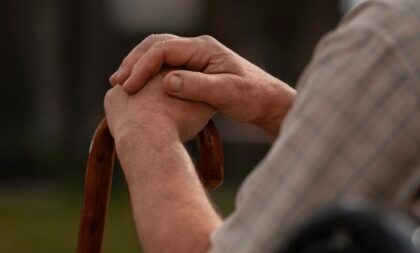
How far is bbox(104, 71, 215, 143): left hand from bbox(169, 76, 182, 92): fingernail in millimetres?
20

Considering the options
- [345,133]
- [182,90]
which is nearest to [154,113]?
[182,90]

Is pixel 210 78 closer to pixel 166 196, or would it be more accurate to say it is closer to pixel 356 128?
pixel 166 196

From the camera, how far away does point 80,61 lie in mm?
17312

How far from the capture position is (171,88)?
8.70 ft

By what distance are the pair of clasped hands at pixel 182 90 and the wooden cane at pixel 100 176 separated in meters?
0.05

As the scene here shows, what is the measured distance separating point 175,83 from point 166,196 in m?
0.31

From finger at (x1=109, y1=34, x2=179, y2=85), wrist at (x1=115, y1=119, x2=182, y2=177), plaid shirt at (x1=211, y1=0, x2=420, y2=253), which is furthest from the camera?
finger at (x1=109, y1=34, x2=179, y2=85)

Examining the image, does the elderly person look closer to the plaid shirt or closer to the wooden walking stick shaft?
the plaid shirt

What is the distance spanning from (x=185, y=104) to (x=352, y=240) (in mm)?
965

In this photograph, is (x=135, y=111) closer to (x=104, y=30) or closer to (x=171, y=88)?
(x=171, y=88)

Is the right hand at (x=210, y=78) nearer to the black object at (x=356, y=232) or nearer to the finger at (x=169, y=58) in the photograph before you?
the finger at (x=169, y=58)

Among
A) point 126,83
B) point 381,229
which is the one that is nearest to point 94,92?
point 126,83

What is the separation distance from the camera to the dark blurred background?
15.8 meters

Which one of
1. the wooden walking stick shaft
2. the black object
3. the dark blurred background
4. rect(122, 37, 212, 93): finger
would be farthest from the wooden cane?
the dark blurred background
